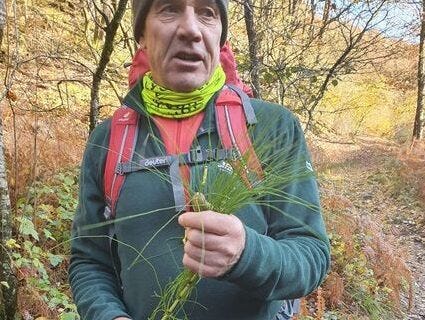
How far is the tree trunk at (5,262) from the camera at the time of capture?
304 cm

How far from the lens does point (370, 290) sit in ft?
20.2

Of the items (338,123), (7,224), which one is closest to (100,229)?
(7,224)

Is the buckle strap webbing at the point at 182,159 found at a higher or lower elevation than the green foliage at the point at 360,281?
higher

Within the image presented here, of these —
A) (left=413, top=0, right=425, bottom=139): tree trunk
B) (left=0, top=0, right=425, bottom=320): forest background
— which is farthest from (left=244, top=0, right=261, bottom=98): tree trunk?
(left=413, top=0, right=425, bottom=139): tree trunk

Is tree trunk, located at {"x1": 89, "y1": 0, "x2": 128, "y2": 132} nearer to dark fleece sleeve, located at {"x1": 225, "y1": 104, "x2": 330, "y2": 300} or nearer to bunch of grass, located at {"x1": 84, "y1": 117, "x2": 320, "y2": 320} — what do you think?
dark fleece sleeve, located at {"x1": 225, "y1": 104, "x2": 330, "y2": 300}

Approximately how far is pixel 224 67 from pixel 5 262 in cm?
209

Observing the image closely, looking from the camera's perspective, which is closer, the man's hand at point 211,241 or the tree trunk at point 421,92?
the man's hand at point 211,241

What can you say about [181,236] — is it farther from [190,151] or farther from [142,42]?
[142,42]

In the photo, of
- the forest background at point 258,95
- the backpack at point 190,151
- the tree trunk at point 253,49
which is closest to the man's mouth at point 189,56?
the backpack at point 190,151

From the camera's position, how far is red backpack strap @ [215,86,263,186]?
58.1 inches

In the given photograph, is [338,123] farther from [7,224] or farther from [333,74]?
[7,224]

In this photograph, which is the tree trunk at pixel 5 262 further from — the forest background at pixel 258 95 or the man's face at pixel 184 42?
the man's face at pixel 184 42

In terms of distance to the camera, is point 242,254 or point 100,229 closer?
point 242,254

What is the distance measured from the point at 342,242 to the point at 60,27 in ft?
21.9
